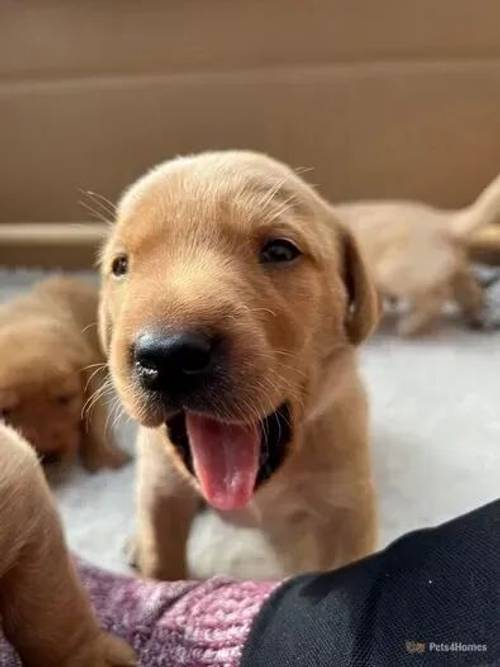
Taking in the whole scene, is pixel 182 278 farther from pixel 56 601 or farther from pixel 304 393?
pixel 56 601

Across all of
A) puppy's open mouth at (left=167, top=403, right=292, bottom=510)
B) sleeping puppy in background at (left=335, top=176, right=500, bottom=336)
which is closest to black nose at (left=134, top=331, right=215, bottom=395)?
puppy's open mouth at (left=167, top=403, right=292, bottom=510)

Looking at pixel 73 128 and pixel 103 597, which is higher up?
pixel 73 128

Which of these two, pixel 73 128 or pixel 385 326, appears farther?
pixel 73 128

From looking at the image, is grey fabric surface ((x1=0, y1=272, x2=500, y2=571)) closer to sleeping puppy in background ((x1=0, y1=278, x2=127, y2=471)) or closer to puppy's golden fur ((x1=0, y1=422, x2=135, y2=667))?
sleeping puppy in background ((x1=0, y1=278, x2=127, y2=471))

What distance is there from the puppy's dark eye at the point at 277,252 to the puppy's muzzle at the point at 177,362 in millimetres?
192

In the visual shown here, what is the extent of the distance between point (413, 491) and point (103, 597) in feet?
2.04

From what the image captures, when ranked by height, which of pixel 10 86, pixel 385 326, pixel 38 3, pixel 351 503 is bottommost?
pixel 385 326

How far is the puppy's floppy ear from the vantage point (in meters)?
1.29

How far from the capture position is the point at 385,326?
2232mm

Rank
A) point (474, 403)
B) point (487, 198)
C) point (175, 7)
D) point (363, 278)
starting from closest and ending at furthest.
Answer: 1. point (363, 278)
2. point (474, 403)
3. point (487, 198)
4. point (175, 7)

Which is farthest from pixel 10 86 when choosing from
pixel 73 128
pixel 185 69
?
pixel 185 69

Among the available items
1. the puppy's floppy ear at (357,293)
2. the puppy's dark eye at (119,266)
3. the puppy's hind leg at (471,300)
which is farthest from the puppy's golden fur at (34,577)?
the puppy's hind leg at (471,300)

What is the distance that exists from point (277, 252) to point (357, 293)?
216 mm

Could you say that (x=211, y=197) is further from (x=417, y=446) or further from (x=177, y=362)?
(x=417, y=446)
